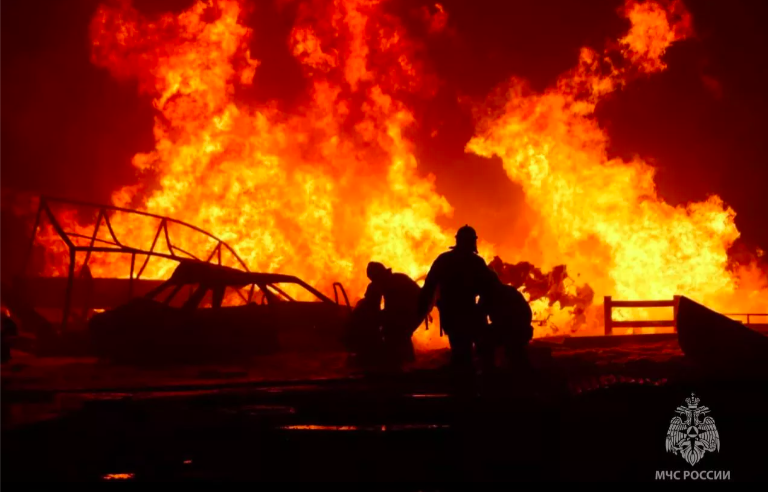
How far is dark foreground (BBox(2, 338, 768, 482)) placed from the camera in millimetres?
4520

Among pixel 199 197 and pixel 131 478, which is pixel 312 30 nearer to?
pixel 199 197

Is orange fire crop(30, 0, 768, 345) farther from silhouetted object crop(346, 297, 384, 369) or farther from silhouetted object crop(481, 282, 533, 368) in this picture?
silhouetted object crop(481, 282, 533, 368)

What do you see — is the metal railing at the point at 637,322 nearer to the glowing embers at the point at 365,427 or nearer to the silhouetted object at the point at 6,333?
the glowing embers at the point at 365,427

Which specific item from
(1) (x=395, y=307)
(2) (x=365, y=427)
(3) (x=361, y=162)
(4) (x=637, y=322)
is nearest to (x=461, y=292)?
(1) (x=395, y=307)

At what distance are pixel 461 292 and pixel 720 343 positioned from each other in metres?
2.98

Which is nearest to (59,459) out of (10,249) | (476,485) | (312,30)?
(476,485)

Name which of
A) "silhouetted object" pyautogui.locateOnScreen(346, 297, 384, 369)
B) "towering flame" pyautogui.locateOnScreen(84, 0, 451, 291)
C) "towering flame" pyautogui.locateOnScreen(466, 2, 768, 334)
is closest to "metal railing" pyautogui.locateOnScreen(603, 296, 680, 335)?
"towering flame" pyautogui.locateOnScreen(466, 2, 768, 334)

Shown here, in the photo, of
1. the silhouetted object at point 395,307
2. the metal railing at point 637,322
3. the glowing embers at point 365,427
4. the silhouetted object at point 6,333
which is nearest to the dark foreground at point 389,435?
the glowing embers at point 365,427

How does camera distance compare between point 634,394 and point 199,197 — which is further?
point 199,197

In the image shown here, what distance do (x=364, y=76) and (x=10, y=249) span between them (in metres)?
18.1

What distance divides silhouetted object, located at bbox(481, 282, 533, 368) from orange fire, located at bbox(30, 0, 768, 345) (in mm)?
13439

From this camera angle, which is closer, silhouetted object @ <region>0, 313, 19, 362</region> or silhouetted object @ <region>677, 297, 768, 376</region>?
silhouetted object @ <region>677, 297, 768, 376</region>

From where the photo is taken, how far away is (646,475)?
454 cm

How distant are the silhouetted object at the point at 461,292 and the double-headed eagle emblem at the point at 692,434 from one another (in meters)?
2.68
